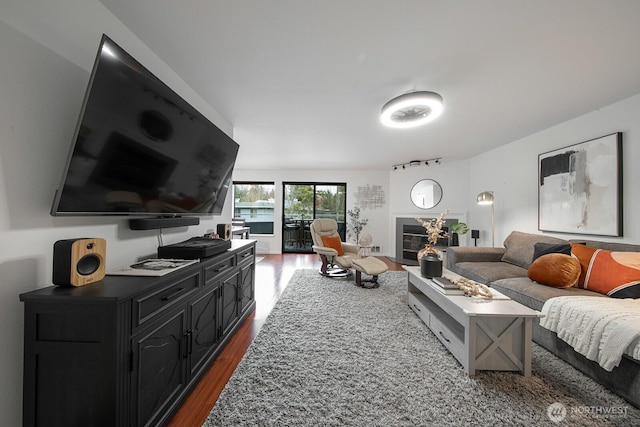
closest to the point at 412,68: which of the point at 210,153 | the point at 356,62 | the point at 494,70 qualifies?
the point at 356,62

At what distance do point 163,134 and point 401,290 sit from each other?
3350mm

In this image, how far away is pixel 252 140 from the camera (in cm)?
380

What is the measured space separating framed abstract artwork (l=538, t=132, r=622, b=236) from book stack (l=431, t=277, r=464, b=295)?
1946mm

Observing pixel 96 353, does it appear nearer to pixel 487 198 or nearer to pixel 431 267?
pixel 431 267

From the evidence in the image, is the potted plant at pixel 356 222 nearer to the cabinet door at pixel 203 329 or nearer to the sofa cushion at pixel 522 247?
the sofa cushion at pixel 522 247

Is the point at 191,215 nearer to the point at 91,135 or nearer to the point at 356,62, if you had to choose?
the point at 91,135

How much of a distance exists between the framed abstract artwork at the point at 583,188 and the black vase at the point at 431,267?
188cm

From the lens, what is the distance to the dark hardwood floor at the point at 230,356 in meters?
1.35

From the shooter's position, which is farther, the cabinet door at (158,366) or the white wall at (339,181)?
the white wall at (339,181)

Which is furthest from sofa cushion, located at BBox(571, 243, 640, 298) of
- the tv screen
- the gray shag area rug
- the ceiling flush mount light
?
the tv screen

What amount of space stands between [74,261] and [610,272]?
3818 millimetres

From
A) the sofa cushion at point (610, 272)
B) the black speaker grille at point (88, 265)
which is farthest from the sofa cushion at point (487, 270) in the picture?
the black speaker grille at point (88, 265)

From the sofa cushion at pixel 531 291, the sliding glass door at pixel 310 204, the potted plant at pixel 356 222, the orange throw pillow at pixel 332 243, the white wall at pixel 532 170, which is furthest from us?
the sliding glass door at pixel 310 204

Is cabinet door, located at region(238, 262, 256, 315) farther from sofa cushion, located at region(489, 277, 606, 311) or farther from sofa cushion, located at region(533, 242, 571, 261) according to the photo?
sofa cushion, located at region(533, 242, 571, 261)
